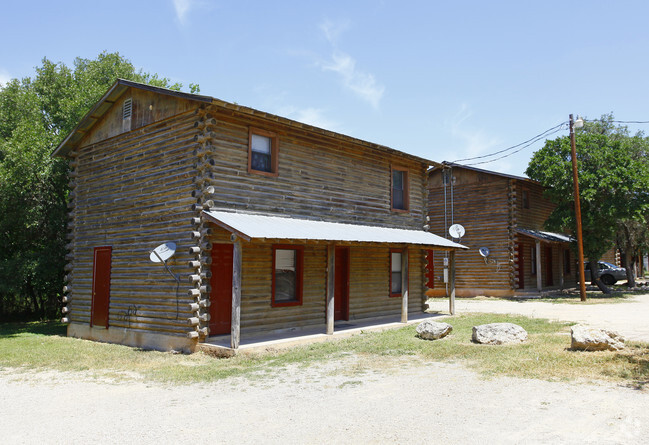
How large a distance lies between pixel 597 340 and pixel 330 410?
20.3ft

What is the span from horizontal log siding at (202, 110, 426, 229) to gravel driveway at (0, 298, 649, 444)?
202 inches

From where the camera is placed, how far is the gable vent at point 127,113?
1372cm

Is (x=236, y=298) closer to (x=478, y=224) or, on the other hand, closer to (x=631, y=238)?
(x=478, y=224)

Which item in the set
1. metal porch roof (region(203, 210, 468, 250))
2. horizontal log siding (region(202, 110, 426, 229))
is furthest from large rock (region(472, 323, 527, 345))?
horizontal log siding (region(202, 110, 426, 229))

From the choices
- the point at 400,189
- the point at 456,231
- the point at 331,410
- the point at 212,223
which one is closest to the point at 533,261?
the point at 456,231

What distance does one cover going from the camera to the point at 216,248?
479 inches

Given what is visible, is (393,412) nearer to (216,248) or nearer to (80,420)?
(80,420)

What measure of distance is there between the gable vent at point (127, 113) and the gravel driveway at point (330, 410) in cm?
717

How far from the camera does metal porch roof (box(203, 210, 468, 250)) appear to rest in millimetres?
10656

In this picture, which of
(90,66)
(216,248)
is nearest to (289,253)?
(216,248)

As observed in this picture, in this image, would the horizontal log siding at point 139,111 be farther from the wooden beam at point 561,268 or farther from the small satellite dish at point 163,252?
the wooden beam at point 561,268

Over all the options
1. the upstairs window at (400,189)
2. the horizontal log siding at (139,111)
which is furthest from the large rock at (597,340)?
the horizontal log siding at (139,111)

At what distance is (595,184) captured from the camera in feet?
76.8

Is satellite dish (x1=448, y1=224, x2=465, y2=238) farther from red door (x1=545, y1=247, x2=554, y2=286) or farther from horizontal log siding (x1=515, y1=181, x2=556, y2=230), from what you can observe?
red door (x1=545, y1=247, x2=554, y2=286)
